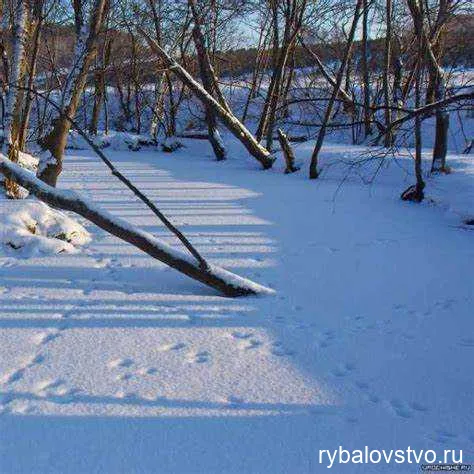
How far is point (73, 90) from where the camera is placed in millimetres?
7012

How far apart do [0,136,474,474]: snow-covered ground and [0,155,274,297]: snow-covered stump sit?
0.49ft

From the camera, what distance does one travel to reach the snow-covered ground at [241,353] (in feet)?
7.93

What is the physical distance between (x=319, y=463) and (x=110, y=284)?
279 centimetres

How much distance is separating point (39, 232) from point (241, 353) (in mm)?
3268

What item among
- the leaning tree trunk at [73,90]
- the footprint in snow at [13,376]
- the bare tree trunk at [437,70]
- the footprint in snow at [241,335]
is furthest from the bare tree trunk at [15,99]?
the bare tree trunk at [437,70]

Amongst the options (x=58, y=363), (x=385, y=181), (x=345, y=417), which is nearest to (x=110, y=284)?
(x=58, y=363)

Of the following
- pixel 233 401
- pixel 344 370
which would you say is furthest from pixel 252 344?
pixel 233 401

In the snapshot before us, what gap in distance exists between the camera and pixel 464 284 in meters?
4.76

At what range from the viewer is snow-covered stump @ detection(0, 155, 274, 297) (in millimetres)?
4195

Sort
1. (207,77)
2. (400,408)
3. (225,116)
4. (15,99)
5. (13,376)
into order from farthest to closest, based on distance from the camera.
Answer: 1. (207,77)
2. (225,116)
3. (15,99)
4. (13,376)
5. (400,408)

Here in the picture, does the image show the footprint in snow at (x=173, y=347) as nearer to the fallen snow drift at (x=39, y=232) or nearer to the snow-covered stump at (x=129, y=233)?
the snow-covered stump at (x=129, y=233)

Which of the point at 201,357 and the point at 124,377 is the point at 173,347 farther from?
the point at 124,377

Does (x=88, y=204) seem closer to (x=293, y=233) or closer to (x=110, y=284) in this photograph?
(x=110, y=284)

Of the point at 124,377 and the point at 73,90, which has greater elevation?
the point at 73,90
